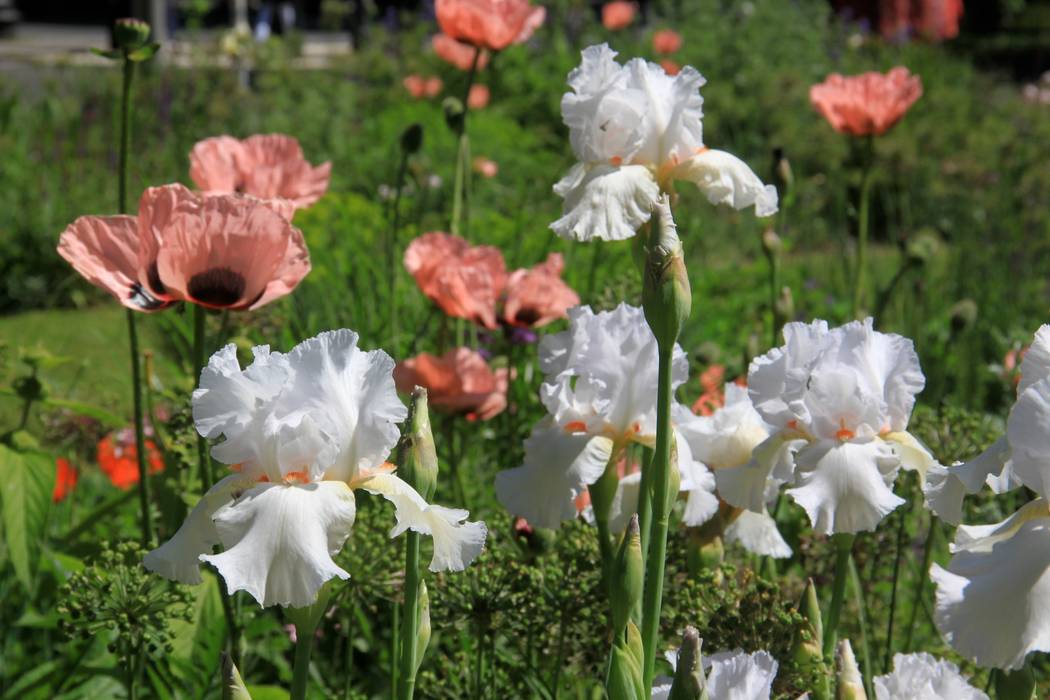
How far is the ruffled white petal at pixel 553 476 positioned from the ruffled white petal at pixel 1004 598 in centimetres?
51

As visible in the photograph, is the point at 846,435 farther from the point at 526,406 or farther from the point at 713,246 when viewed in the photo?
the point at 713,246

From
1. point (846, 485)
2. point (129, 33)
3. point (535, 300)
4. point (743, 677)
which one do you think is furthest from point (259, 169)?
point (743, 677)

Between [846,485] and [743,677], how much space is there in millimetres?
335

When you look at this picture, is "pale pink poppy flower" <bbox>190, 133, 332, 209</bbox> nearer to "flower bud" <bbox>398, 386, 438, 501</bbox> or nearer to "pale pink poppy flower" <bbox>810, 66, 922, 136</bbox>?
"flower bud" <bbox>398, 386, 438, 501</bbox>

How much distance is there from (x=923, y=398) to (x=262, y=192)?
2785mm

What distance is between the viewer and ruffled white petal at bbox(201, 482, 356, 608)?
4.03 feet

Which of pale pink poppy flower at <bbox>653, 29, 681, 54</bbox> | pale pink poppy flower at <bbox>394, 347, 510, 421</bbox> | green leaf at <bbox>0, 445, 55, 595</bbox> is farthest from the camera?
pale pink poppy flower at <bbox>653, 29, 681, 54</bbox>

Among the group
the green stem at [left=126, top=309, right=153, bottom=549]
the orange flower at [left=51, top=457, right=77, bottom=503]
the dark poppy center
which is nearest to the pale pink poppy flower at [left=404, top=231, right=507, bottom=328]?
the green stem at [left=126, top=309, right=153, bottom=549]

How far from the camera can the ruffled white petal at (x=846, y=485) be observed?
1514 millimetres

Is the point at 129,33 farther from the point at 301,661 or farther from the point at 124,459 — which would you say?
the point at 124,459

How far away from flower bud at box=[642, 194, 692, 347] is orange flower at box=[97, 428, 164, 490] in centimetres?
171

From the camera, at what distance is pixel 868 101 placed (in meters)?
3.14

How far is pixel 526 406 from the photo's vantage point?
3258mm

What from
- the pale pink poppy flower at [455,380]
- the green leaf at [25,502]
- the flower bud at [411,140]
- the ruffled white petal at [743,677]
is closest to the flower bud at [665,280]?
the ruffled white petal at [743,677]
